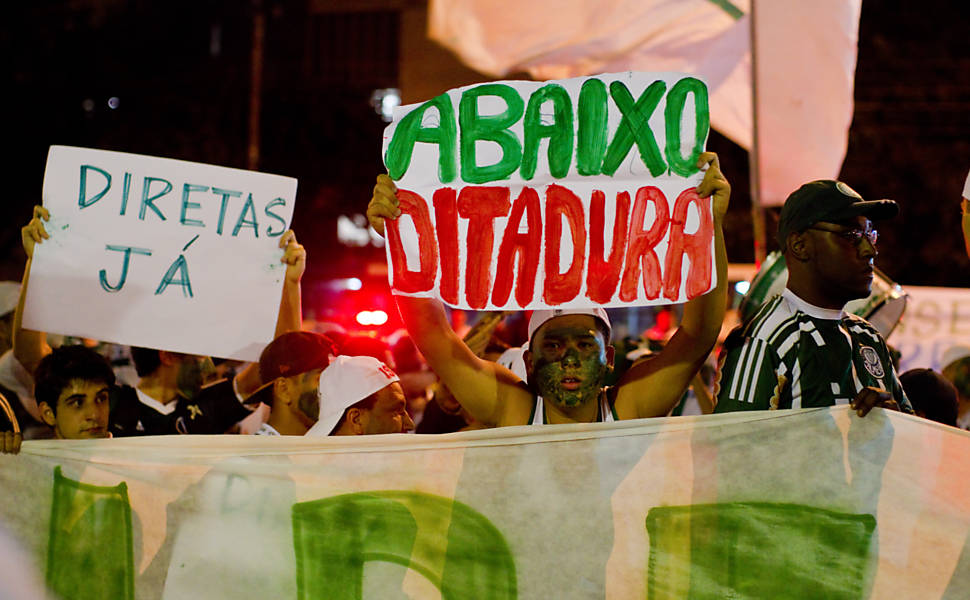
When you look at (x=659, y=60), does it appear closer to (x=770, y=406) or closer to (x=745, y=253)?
(x=770, y=406)

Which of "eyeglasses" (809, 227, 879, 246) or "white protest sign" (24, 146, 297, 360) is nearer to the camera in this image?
"eyeglasses" (809, 227, 879, 246)

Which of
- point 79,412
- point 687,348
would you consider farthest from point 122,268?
point 687,348

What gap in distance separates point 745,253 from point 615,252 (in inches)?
838

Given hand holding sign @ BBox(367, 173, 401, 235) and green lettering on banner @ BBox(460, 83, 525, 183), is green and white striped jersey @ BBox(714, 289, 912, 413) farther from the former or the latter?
hand holding sign @ BBox(367, 173, 401, 235)

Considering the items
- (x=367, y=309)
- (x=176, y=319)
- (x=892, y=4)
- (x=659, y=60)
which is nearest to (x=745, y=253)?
(x=892, y=4)

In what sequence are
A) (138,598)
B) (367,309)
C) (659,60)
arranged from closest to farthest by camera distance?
(138,598) → (659,60) → (367,309)

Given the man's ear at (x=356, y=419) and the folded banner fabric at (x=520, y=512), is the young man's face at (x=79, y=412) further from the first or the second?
the man's ear at (x=356, y=419)

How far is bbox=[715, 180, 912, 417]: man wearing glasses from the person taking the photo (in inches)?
129

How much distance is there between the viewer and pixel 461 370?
3.47m

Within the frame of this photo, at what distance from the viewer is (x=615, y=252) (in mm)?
A: 3416

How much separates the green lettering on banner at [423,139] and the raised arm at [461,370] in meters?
0.07

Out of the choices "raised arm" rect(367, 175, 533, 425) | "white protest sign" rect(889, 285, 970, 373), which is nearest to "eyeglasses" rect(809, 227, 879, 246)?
"raised arm" rect(367, 175, 533, 425)

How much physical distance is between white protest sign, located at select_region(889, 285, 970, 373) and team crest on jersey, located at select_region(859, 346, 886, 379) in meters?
5.85

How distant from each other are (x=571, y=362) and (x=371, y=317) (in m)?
9.93
